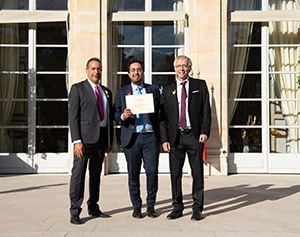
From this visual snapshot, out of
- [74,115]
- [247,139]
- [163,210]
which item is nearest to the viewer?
[74,115]

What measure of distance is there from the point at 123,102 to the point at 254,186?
3629 millimetres

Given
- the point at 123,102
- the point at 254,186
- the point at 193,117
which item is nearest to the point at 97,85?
the point at 123,102

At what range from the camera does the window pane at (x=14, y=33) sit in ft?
34.6

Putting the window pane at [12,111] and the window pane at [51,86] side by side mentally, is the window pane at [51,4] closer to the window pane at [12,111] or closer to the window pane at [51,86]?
the window pane at [51,86]

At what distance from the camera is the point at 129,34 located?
10.5 meters

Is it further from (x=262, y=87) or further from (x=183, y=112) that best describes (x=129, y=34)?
(x=183, y=112)

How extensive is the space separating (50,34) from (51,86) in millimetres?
1125

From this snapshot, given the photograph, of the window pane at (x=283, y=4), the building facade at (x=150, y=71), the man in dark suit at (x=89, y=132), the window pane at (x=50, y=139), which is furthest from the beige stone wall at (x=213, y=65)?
the man in dark suit at (x=89, y=132)

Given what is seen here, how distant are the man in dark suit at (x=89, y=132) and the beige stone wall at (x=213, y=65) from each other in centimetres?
441

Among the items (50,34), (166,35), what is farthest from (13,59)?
(166,35)

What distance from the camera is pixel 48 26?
A: 34.5 ft

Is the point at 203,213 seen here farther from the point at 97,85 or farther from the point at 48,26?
the point at 48,26

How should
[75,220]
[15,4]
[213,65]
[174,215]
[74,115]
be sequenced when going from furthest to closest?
[15,4] → [213,65] → [174,215] → [74,115] → [75,220]

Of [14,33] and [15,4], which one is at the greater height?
[15,4]
